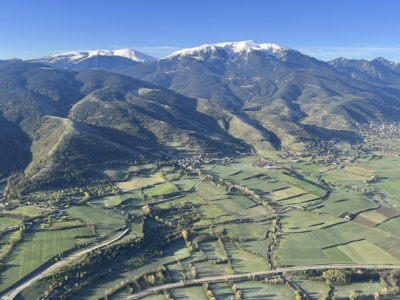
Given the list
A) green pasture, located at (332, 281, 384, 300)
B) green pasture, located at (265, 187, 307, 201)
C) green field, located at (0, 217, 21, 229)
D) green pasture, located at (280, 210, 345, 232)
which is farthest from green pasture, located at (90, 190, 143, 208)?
green pasture, located at (332, 281, 384, 300)

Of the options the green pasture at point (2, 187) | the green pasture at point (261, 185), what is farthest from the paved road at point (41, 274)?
the green pasture at point (261, 185)

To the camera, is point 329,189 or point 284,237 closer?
point 284,237

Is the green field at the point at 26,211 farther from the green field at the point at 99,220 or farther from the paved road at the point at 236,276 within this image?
the paved road at the point at 236,276

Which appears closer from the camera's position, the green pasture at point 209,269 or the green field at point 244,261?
the green pasture at point 209,269

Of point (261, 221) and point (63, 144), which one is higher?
point (63, 144)


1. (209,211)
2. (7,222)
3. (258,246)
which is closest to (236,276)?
(258,246)

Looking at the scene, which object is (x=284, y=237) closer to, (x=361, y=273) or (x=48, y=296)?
(x=361, y=273)

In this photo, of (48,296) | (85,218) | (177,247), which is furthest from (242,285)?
(85,218)

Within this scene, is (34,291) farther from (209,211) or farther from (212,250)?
(209,211)
